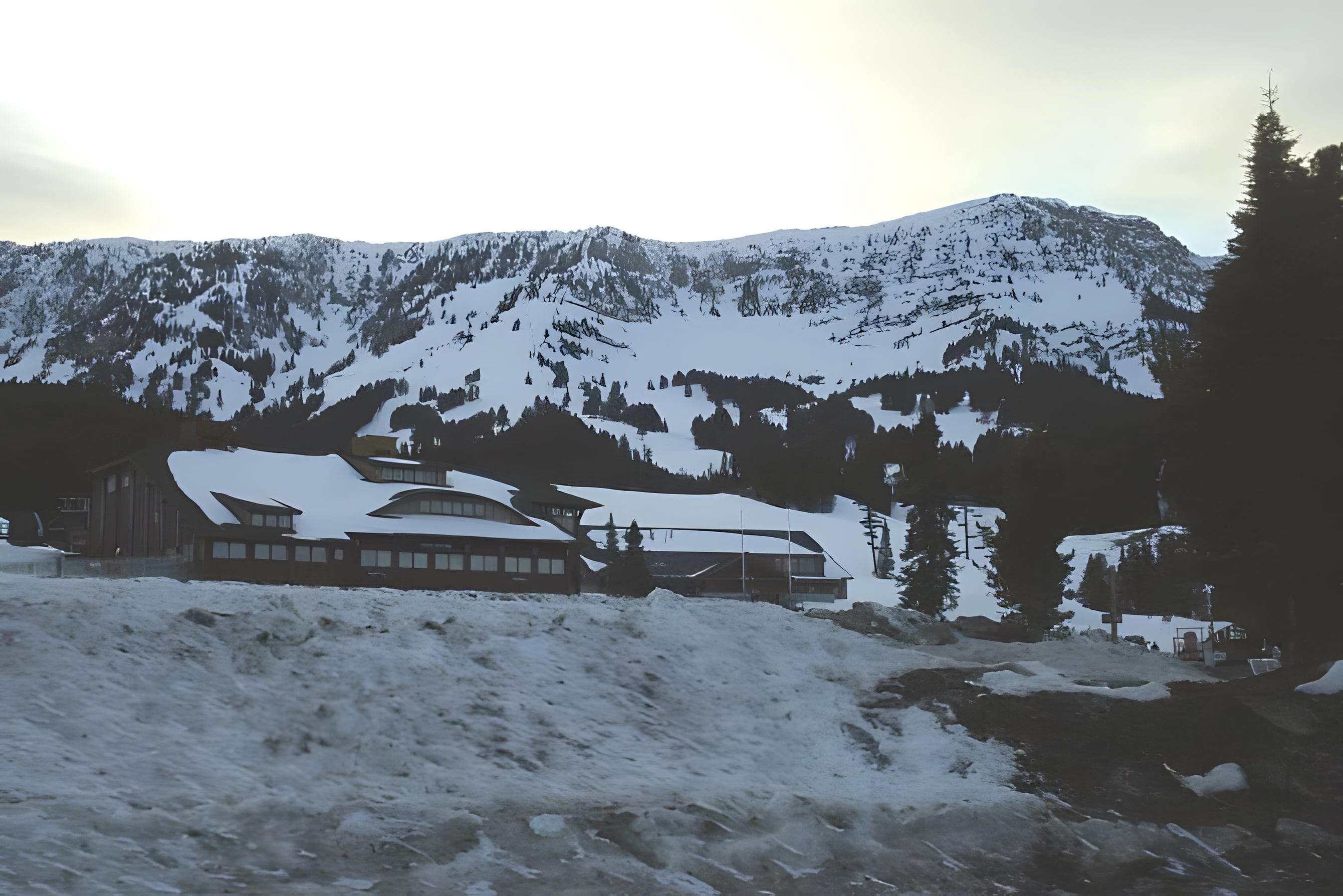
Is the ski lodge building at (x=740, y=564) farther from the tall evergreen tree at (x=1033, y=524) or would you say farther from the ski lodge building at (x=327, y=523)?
the tall evergreen tree at (x=1033, y=524)

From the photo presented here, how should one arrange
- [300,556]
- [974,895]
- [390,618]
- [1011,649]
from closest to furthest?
[974,895] < [390,618] < [1011,649] < [300,556]

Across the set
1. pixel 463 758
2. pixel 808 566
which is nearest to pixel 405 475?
pixel 808 566

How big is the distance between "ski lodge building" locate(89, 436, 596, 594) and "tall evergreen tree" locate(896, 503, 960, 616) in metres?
27.4

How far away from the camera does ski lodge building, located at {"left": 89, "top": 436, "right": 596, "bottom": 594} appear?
193 ft

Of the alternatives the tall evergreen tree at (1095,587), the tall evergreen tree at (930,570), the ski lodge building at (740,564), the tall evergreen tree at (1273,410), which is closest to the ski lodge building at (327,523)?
the ski lodge building at (740,564)

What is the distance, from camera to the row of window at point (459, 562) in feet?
210

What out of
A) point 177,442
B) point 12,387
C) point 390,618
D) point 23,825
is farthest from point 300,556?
point 12,387

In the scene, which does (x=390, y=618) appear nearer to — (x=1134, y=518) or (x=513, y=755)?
(x=513, y=755)

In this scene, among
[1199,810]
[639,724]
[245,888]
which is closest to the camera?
[245,888]

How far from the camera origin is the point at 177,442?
67812 mm

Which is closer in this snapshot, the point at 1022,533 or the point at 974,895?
the point at 974,895

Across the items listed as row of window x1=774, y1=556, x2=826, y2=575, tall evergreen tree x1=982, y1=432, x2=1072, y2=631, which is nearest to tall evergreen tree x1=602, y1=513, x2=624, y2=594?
row of window x1=774, y1=556, x2=826, y2=575

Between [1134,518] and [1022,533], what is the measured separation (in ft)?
519

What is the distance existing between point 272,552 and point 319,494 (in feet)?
29.0
